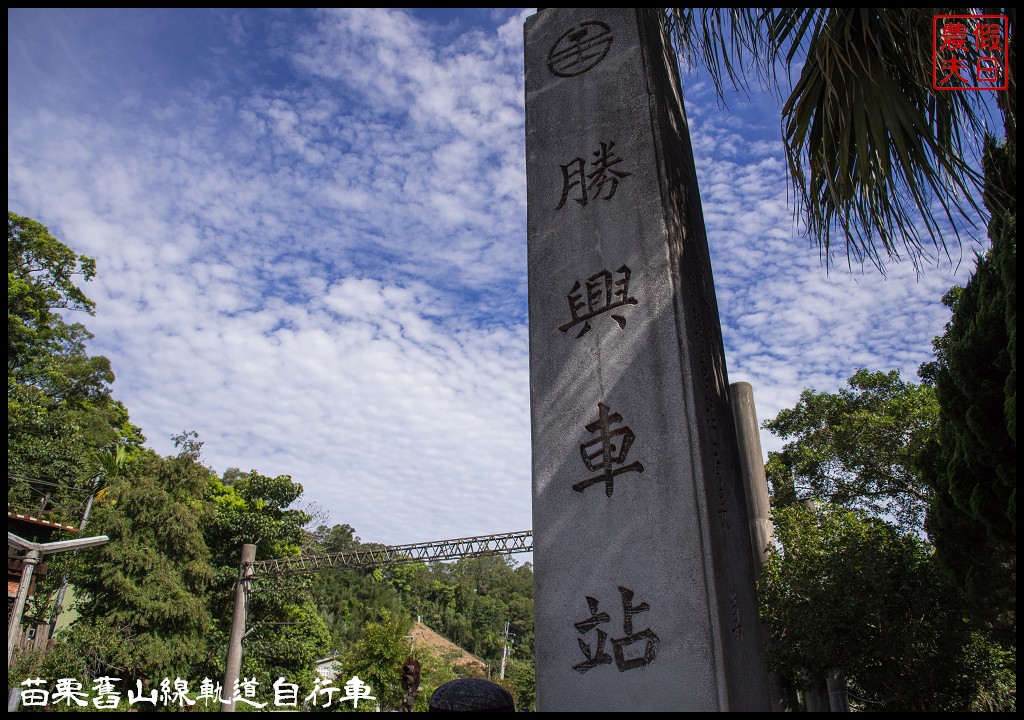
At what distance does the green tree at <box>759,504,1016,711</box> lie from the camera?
250 inches

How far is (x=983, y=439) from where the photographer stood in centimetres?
510

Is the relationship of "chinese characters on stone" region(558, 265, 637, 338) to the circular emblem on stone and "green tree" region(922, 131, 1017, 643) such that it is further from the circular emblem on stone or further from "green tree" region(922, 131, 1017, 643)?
"green tree" region(922, 131, 1017, 643)

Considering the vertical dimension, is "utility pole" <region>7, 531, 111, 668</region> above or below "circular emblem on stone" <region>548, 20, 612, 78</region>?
below

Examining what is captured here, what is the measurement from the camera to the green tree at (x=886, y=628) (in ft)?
20.9

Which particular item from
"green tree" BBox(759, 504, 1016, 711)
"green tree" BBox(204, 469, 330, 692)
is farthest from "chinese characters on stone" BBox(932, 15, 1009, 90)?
"green tree" BBox(204, 469, 330, 692)

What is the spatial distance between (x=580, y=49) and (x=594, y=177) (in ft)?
3.29

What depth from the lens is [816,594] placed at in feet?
22.4

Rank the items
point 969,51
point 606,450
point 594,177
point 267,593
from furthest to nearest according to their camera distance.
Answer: point 267,593 < point 594,177 < point 606,450 < point 969,51

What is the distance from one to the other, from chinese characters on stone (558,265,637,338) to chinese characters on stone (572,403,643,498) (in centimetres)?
48

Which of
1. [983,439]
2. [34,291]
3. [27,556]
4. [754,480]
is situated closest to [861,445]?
[754,480]

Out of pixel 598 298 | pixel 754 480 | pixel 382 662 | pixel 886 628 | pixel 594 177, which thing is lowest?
pixel 382 662

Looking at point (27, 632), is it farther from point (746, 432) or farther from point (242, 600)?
point (746, 432)

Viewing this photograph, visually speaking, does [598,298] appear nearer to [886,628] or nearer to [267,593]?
[886,628]

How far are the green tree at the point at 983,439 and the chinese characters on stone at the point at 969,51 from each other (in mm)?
2272
